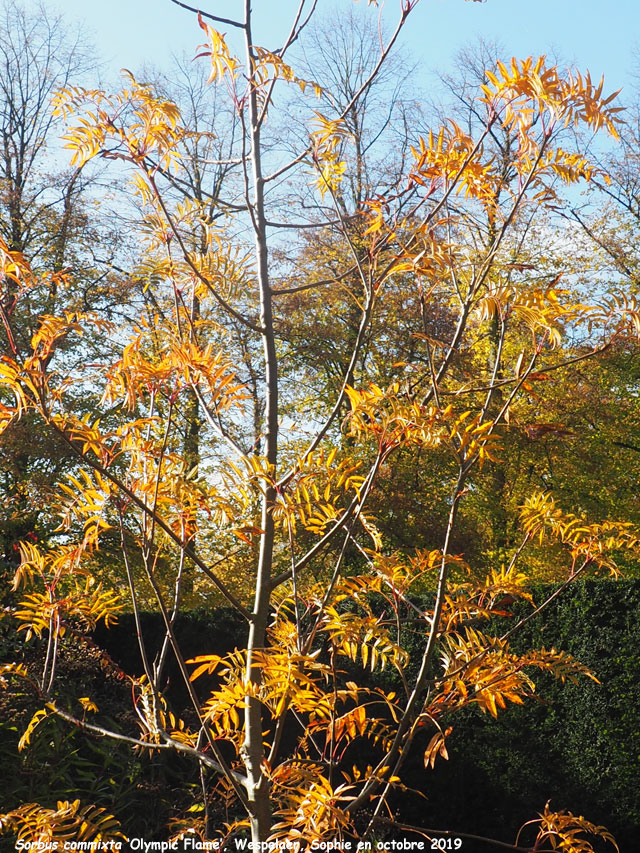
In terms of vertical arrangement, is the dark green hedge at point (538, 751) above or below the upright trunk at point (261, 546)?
below

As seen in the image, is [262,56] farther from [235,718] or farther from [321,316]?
[321,316]

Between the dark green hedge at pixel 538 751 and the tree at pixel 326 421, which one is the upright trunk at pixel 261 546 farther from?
the dark green hedge at pixel 538 751

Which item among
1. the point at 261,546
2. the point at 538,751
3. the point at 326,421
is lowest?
the point at 538,751

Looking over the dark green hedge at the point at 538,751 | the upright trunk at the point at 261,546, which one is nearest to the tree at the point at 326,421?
the upright trunk at the point at 261,546

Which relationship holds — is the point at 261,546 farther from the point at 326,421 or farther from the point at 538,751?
the point at 538,751

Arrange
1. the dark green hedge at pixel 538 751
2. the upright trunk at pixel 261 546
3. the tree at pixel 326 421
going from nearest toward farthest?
the tree at pixel 326 421
the upright trunk at pixel 261 546
the dark green hedge at pixel 538 751

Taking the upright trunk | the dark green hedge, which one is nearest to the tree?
the upright trunk

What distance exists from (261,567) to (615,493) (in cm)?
A: 864

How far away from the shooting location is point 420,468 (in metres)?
9.31

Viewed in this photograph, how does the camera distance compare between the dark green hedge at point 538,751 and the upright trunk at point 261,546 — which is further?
the dark green hedge at point 538,751

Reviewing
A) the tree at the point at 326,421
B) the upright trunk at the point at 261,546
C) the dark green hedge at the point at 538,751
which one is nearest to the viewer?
the tree at the point at 326,421

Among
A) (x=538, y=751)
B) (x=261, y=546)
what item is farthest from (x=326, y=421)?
(x=538, y=751)

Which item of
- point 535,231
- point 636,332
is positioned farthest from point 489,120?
point 535,231

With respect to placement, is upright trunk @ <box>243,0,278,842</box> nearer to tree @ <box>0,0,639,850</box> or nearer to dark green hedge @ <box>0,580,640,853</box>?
tree @ <box>0,0,639,850</box>
